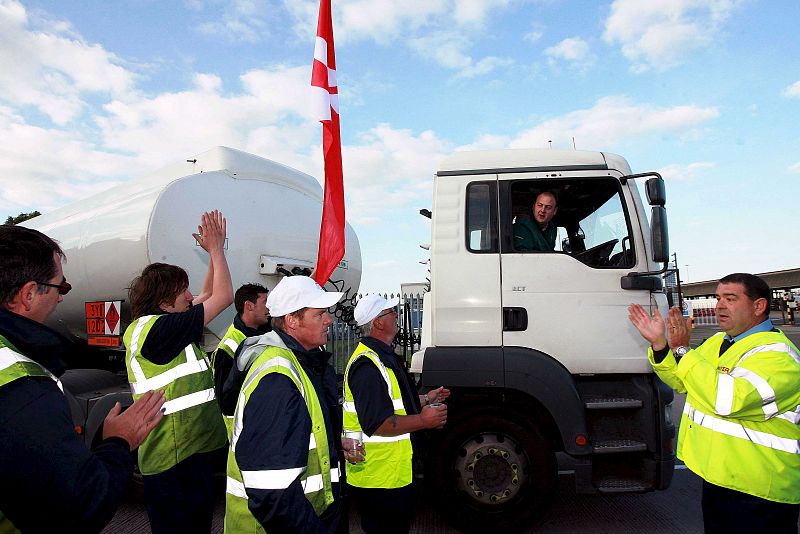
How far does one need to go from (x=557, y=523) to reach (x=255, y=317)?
109 inches

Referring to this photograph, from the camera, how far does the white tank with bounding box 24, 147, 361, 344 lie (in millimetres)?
4098

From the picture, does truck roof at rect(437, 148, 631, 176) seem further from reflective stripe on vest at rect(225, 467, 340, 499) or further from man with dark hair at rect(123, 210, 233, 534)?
reflective stripe on vest at rect(225, 467, 340, 499)

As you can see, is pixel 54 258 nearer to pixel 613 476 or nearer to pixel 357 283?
pixel 613 476

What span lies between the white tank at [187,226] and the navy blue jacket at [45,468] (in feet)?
9.40

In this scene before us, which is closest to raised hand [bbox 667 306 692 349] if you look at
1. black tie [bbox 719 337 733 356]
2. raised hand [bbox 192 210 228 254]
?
black tie [bbox 719 337 733 356]

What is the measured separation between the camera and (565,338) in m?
3.71

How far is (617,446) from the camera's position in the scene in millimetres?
3584

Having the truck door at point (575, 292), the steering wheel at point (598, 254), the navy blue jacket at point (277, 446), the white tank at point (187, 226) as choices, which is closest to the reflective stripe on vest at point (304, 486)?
the navy blue jacket at point (277, 446)

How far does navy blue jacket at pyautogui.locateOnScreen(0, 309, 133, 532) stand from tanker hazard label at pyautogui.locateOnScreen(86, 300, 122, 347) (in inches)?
127

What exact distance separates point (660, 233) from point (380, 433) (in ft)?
7.47

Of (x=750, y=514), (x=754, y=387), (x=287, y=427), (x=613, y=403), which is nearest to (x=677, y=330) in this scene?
(x=754, y=387)

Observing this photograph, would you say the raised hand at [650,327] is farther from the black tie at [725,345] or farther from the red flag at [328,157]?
the red flag at [328,157]

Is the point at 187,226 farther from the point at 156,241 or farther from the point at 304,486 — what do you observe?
the point at 304,486

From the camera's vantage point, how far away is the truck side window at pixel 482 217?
12.6ft
